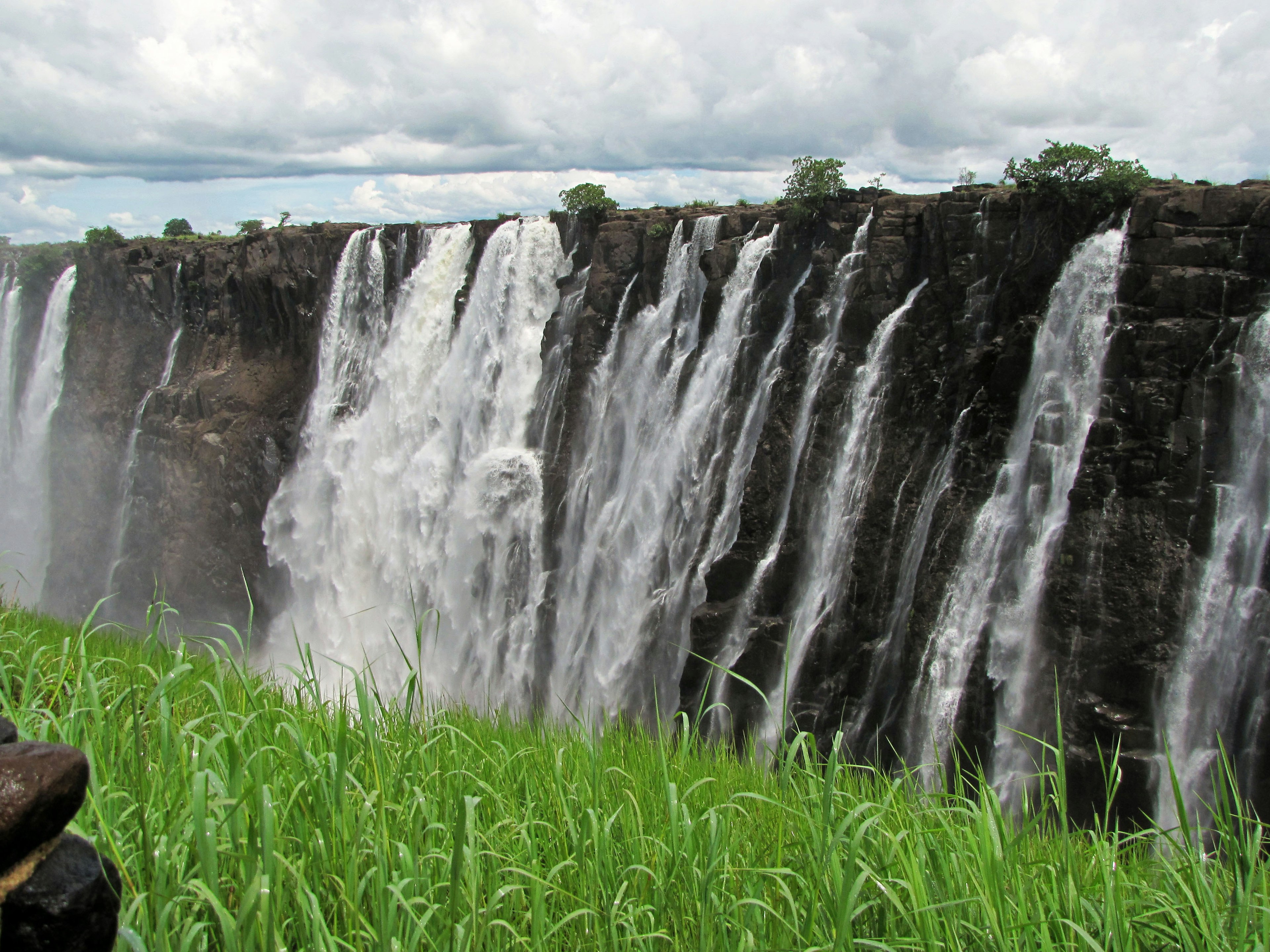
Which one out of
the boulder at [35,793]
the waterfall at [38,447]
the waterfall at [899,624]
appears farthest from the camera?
the waterfall at [38,447]

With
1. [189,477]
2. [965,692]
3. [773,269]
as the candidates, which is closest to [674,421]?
[773,269]

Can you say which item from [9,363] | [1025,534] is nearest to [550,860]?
[1025,534]

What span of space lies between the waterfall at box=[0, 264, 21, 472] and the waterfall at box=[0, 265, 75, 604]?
0.33m

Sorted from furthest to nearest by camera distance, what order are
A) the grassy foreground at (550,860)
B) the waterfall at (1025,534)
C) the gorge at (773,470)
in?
the waterfall at (1025,534) → the gorge at (773,470) → the grassy foreground at (550,860)

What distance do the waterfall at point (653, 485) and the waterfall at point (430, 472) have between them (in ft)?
4.45

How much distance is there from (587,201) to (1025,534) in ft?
37.9

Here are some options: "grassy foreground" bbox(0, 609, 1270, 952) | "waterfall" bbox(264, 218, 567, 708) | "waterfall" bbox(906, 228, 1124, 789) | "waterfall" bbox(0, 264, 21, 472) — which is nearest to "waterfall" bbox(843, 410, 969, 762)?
"waterfall" bbox(906, 228, 1124, 789)

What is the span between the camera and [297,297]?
24.4m

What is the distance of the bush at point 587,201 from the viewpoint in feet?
61.3

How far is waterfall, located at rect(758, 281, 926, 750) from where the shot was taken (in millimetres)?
13562

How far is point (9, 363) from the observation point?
1288 inches

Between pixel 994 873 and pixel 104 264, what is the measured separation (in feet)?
112

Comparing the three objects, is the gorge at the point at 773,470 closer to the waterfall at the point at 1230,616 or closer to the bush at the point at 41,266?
the waterfall at the point at 1230,616

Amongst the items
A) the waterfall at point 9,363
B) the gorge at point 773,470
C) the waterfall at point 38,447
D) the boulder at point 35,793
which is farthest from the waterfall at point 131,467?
→ the boulder at point 35,793
